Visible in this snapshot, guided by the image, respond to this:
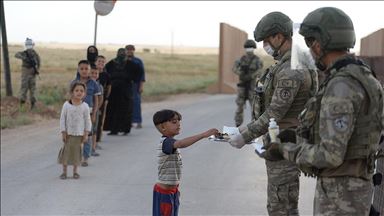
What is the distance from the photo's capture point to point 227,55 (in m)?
29.8

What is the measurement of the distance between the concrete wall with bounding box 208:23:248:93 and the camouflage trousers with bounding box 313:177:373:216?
80.0ft

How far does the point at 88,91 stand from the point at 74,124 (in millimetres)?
1126

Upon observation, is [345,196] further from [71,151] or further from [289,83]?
[71,151]

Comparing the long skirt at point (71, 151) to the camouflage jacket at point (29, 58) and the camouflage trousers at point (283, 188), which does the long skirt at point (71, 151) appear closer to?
the camouflage trousers at point (283, 188)

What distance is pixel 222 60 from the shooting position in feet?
94.3

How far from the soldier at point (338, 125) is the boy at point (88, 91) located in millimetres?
6104

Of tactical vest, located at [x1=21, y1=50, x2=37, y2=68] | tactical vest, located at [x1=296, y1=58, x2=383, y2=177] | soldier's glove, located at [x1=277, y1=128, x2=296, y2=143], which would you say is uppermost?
tactical vest, located at [x1=296, y1=58, x2=383, y2=177]

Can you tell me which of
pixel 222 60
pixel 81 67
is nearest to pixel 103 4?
pixel 81 67

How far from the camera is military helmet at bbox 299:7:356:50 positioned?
3672 millimetres

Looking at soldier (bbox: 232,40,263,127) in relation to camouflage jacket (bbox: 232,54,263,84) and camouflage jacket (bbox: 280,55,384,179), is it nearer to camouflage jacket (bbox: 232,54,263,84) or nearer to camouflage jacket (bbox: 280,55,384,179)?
camouflage jacket (bbox: 232,54,263,84)

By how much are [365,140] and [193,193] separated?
491 cm

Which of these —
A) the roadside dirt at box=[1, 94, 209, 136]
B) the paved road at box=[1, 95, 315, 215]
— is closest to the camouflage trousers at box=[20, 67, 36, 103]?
the roadside dirt at box=[1, 94, 209, 136]

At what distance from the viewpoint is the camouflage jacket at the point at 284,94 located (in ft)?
16.4

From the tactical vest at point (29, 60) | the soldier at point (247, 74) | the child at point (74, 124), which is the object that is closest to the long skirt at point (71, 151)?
the child at point (74, 124)
